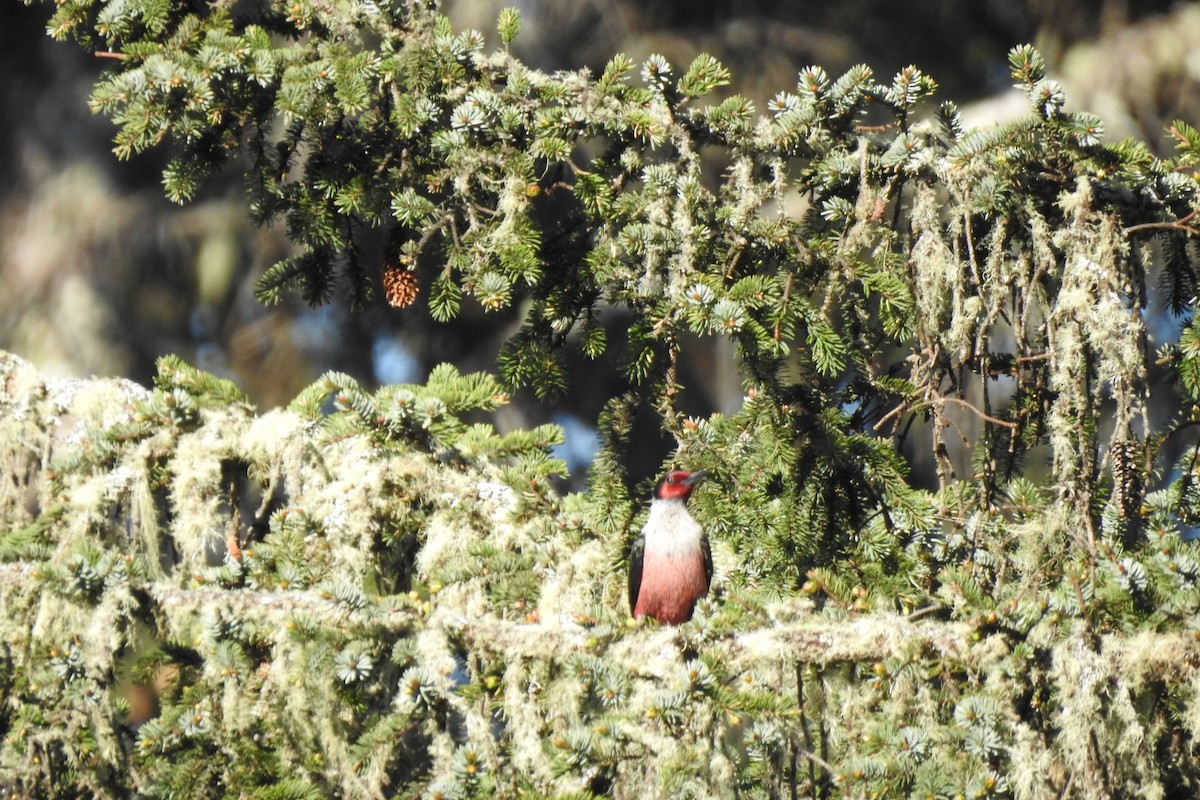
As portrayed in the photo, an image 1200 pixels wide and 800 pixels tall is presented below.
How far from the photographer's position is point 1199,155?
2.45 m

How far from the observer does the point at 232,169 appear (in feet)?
20.2

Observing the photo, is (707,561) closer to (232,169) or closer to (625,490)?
(625,490)

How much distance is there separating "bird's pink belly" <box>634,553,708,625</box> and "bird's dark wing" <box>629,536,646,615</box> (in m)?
0.13

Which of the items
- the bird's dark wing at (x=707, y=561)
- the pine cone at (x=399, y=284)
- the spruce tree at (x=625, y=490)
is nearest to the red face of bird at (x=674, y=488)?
the bird's dark wing at (x=707, y=561)

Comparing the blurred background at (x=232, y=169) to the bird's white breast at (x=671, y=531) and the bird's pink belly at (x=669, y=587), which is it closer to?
the bird's white breast at (x=671, y=531)

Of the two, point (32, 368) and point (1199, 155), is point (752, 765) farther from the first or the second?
point (32, 368)

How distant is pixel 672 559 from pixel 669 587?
0.31 feet

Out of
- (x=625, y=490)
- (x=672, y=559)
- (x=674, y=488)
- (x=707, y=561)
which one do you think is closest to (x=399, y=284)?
(x=625, y=490)

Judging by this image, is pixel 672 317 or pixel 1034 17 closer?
pixel 672 317

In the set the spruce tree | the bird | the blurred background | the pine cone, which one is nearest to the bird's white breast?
the bird

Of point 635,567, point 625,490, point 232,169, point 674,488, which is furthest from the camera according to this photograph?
point 232,169

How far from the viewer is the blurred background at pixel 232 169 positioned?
221 inches

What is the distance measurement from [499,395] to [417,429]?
0.75 ft

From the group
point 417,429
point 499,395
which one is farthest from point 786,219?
point 417,429
